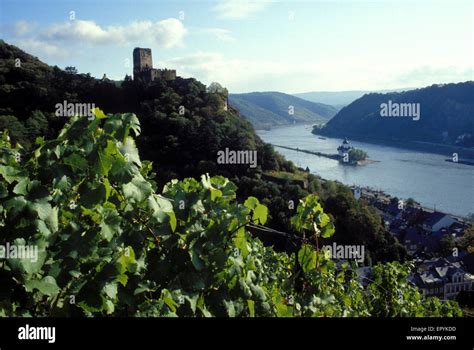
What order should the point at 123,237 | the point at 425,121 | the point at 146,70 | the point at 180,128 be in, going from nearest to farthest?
1. the point at 123,237
2. the point at 180,128
3. the point at 146,70
4. the point at 425,121

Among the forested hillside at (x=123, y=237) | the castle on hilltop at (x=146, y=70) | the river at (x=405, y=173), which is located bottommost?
the river at (x=405, y=173)

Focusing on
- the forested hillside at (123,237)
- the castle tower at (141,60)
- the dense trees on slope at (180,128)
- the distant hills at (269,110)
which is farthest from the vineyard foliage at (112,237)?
the distant hills at (269,110)

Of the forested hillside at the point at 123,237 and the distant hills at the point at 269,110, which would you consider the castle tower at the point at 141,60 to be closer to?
the distant hills at the point at 269,110

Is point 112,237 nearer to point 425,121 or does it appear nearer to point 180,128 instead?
point 180,128

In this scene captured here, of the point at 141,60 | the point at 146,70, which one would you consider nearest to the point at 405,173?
the point at 146,70

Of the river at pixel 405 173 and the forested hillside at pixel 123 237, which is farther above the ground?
the forested hillside at pixel 123 237

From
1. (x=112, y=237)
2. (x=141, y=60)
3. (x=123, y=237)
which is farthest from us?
(x=141, y=60)
